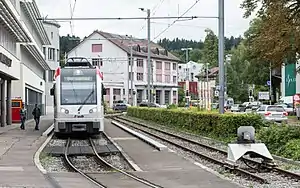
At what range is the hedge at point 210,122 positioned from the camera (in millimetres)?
27591

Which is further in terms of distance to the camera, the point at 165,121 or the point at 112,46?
the point at 112,46

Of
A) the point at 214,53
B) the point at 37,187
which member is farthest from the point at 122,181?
the point at 214,53

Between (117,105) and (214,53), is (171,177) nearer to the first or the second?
(117,105)

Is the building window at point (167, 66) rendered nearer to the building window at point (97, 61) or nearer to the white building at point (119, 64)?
the white building at point (119, 64)

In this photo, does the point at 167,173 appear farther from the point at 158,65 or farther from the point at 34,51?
the point at 158,65

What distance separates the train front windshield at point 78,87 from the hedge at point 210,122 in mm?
6151

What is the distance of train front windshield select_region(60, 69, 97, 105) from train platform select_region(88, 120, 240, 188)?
7.03 meters

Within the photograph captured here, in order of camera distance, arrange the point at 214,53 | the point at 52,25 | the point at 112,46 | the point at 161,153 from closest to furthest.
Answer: the point at 161,153, the point at 52,25, the point at 112,46, the point at 214,53

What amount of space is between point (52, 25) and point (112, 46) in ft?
64.0

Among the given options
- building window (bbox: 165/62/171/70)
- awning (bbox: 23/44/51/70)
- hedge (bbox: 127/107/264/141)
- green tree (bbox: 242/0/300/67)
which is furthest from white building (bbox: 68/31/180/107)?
green tree (bbox: 242/0/300/67)

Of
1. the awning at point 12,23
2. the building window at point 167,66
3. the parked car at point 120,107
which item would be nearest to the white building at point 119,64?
the building window at point 167,66

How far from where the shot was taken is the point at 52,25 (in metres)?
92.9

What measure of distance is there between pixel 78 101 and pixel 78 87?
0.71 m

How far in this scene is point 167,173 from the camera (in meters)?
15.9
